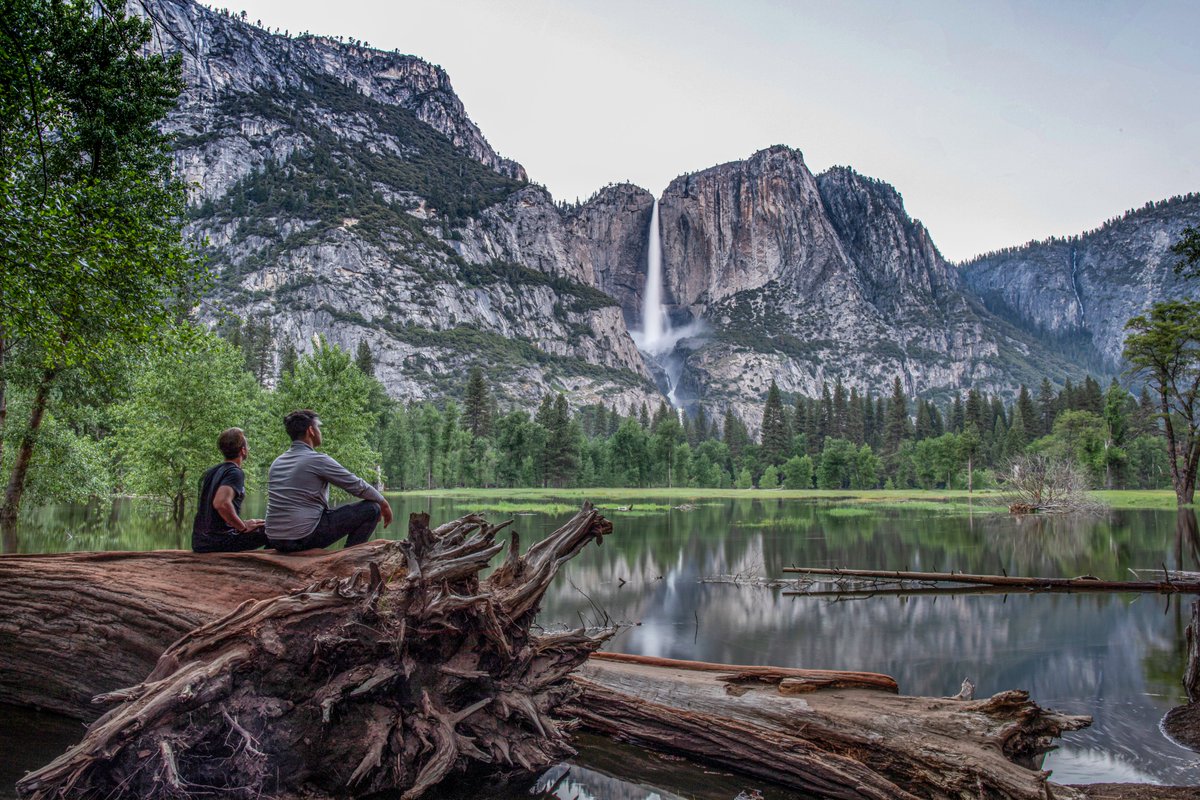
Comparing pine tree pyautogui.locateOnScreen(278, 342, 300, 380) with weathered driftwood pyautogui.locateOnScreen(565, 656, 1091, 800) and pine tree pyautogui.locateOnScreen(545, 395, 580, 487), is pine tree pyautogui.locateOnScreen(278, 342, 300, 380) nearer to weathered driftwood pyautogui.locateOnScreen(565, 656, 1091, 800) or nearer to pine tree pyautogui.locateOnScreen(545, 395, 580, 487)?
weathered driftwood pyautogui.locateOnScreen(565, 656, 1091, 800)

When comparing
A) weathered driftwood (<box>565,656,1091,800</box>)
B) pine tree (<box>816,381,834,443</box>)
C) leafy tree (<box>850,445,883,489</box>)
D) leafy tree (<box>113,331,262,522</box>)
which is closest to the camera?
weathered driftwood (<box>565,656,1091,800</box>)

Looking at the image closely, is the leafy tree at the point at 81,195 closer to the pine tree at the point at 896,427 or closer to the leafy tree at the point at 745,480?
the leafy tree at the point at 745,480

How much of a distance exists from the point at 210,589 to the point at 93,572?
155cm

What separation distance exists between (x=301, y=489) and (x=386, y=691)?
7.44 ft

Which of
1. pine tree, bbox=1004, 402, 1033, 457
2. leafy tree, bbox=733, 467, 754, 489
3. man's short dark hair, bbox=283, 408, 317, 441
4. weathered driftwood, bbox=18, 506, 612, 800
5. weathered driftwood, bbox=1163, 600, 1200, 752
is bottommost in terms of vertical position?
leafy tree, bbox=733, 467, 754, 489

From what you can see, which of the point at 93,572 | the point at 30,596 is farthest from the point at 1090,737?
the point at 30,596

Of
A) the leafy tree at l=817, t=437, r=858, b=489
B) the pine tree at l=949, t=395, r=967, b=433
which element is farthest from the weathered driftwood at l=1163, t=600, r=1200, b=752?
the pine tree at l=949, t=395, r=967, b=433

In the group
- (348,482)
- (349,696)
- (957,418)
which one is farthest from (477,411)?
(349,696)

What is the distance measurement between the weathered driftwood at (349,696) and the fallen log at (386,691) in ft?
0.06

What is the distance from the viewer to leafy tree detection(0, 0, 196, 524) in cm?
955

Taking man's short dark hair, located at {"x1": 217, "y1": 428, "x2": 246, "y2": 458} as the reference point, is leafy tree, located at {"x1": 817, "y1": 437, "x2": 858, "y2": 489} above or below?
below

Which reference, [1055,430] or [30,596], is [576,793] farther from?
[1055,430]

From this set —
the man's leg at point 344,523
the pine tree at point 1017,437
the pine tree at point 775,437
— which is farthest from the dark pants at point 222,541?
the pine tree at point 775,437

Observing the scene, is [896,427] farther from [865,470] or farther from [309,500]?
[309,500]
